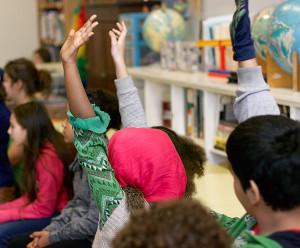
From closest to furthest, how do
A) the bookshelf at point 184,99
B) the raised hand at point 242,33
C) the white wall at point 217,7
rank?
the raised hand at point 242,33 → the bookshelf at point 184,99 → the white wall at point 217,7

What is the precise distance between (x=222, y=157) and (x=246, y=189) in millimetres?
1493

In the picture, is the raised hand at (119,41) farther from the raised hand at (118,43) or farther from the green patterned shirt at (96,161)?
the green patterned shirt at (96,161)

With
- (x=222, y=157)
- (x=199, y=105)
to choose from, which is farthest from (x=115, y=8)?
(x=222, y=157)

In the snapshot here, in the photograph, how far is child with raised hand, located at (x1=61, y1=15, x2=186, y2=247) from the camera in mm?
980

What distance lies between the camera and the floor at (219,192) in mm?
1465

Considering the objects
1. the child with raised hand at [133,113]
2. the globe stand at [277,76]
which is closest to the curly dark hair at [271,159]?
the child with raised hand at [133,113]

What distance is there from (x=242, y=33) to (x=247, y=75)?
96 mm

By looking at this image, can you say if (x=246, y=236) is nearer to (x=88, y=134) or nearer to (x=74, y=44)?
(x=88, y=134)

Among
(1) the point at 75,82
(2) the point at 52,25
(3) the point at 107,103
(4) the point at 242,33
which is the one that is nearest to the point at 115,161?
(1) the point at 75,82

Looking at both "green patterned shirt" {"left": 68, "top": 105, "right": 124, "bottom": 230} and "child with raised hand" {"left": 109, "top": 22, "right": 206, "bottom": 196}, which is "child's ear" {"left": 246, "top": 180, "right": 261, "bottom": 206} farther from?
"child with raised hand" {"left": 109, "top": 22, "right": 206, "bottom": 196}

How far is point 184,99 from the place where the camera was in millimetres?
2479

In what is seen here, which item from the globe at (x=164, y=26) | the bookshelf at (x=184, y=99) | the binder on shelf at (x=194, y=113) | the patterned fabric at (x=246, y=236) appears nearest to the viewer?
the patterned fabric at (x=246, y=236)

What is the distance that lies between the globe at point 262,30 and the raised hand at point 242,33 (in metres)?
0.73

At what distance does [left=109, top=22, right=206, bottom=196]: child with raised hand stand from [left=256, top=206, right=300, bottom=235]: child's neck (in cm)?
40
